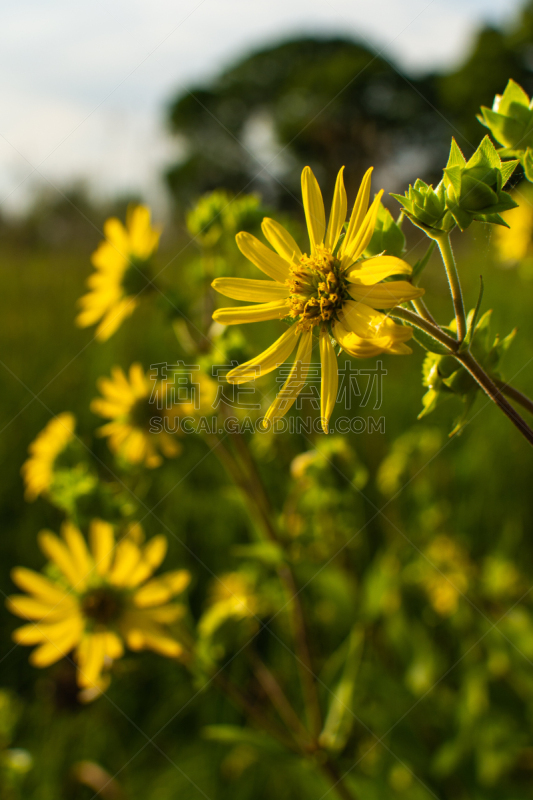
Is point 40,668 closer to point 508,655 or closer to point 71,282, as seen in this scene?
point 508,655

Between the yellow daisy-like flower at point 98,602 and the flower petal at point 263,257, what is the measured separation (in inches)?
41.2

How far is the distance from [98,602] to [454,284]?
5.37 feet

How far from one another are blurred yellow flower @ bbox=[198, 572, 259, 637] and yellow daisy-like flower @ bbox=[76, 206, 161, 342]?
112 cm

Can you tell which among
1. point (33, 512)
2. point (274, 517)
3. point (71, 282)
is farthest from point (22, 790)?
point (71, 282)

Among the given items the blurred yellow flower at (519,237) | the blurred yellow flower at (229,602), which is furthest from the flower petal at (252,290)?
the blurred yellow flower at (519,237)

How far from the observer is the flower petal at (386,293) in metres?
0.87

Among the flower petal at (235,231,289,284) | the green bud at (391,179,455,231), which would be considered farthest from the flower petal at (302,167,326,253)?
the green bud at (391,179,455,231)

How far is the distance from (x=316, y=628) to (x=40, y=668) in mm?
1453

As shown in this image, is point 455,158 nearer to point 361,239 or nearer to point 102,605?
point 361,239

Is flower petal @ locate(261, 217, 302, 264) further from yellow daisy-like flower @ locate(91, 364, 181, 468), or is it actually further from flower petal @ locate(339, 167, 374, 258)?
yellow daisy-like flower @ locate(91, 364, 181, 468)

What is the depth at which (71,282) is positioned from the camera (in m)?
6.22

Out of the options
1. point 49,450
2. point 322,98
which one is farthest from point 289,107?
point 49,450

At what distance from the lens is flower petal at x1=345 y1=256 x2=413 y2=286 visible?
91cm

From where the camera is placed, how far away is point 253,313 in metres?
1.16
